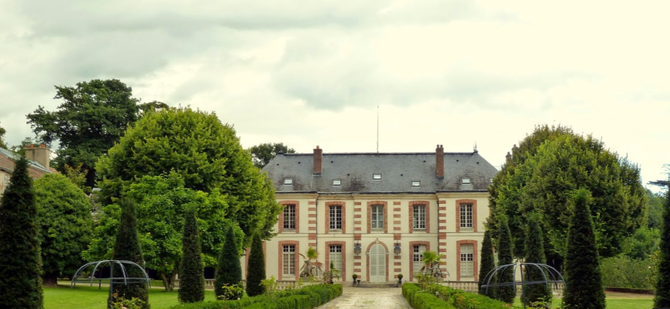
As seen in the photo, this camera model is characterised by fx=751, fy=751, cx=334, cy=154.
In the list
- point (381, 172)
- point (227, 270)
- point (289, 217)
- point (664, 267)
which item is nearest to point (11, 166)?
point (227, 270)

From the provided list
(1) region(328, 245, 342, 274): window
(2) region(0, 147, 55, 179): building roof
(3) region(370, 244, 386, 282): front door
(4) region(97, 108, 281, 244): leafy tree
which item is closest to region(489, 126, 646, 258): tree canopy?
(3) region(370, 244, 386, 282): front door

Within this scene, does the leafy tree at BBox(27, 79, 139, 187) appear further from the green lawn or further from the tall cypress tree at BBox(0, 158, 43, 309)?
the tall cypress tree at BBox(0, 158, 43, 309)

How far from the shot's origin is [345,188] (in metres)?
46.4

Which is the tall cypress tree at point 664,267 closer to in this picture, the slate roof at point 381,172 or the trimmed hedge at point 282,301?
the trimmed hedge at point 282,301

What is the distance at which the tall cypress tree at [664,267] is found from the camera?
593 inches

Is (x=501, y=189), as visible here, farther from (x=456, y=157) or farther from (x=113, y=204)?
(x=113, y=204)

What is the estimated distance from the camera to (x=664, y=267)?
15.2m

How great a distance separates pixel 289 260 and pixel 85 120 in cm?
1503

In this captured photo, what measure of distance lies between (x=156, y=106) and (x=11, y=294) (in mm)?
36404

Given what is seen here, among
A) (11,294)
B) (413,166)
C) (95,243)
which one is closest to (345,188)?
(413,166)

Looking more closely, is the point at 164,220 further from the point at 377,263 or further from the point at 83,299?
the point at 377,263

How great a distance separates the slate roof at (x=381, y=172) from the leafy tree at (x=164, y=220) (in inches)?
595

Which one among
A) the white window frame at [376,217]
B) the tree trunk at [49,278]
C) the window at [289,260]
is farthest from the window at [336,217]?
the tree trunk at [49,278]

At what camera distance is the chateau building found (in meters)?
45.1
